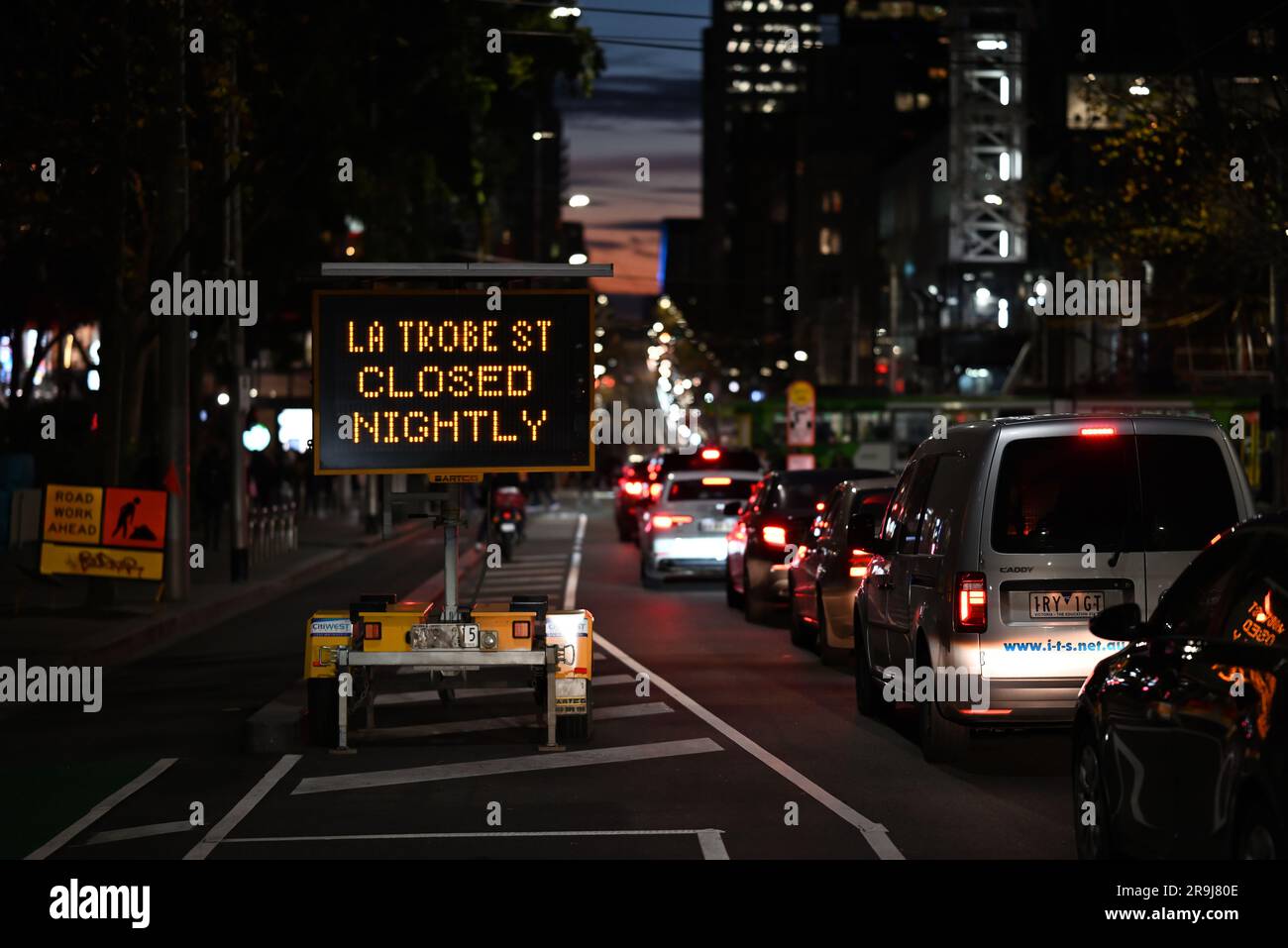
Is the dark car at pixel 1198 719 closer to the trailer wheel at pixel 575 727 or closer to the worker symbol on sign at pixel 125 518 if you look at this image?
the trailer wheel at pixel 575 727

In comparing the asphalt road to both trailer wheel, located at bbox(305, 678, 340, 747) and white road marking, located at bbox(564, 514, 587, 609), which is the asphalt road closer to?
trailer wheel, located at bbox(305, 678, 340, 747)

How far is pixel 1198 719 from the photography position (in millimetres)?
6898

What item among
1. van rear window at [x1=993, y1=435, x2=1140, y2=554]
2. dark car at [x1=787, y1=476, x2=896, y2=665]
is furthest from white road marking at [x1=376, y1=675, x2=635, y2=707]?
van rear window at [x1=993, y1=435, x2=1140, y2=554]

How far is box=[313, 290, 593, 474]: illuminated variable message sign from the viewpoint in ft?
43.1

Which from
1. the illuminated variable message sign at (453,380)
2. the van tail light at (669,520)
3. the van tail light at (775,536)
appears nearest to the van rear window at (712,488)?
the van tail light at (669,520)

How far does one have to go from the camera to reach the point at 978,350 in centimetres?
8188

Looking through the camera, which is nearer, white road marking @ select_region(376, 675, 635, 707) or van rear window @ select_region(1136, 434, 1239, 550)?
van rear window @ select_region(1136, 434, 1239, 550)

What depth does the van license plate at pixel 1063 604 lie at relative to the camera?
1146 cm

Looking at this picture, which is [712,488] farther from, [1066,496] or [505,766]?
[1066,496]

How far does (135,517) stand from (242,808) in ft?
46.3

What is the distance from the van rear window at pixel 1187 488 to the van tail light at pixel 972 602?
1044 mm

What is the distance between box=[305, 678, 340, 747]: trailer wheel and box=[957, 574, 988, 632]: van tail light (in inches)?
165
